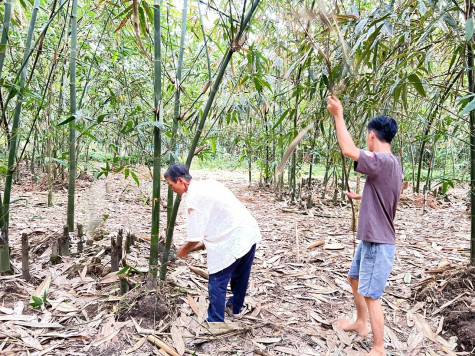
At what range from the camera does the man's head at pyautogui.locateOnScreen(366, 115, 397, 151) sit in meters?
1.71

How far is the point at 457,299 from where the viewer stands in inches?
83.7

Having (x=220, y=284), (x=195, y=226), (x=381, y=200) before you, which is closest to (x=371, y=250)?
(x=381, y=200)

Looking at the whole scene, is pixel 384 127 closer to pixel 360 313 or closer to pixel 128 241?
pixel 360 313

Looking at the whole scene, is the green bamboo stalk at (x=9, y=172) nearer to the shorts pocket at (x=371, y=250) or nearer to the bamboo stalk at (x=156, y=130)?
the bamboo stalk at (x=156, y=130)

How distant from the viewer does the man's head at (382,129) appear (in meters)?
1.71

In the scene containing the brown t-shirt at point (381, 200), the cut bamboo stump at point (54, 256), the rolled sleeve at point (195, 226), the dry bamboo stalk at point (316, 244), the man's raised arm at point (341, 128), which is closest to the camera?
the man's raised arm at point (341, 128)

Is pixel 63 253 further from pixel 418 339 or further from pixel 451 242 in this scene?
pixel 451 242

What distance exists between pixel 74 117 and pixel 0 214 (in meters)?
0.96

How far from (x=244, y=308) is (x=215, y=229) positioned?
638 mm

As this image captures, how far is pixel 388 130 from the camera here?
1.72 meters

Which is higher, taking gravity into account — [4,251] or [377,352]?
[4,251]

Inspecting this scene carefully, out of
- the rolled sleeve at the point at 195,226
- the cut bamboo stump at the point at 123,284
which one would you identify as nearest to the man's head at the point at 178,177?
the rolled sleeve at the point at 195,226

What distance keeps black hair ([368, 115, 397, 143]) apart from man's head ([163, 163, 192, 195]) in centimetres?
100

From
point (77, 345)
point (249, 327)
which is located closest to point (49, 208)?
point (77, 345)
